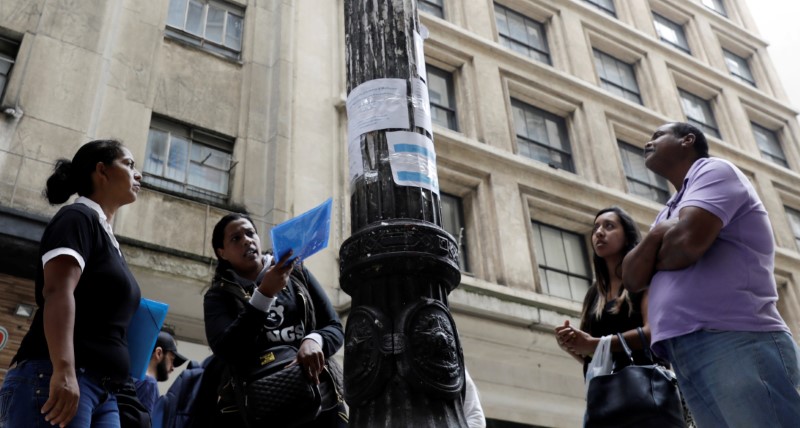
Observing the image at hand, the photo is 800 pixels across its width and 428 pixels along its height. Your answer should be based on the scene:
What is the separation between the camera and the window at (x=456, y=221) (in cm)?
1120

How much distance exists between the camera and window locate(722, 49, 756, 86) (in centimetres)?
1948

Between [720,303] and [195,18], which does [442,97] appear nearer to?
[195,18]

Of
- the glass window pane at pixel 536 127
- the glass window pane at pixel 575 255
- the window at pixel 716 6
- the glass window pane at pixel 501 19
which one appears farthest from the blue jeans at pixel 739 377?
the window at pixel 716 6

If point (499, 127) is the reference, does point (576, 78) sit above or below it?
above

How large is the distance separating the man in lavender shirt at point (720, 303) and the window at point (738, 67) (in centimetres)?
1926

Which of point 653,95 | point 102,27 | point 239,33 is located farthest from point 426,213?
point 653,95

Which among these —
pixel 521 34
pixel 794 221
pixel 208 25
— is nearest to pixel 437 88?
pixel 521 34

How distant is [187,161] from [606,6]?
12981mm

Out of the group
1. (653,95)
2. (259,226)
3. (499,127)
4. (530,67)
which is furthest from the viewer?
(653,95)

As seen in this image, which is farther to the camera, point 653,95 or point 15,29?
point 653,95

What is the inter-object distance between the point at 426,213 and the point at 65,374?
144 centimetres

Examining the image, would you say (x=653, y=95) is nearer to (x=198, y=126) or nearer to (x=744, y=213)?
(x=198, y=126)

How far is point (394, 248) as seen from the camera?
2287 mm

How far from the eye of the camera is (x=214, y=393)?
329 cm
